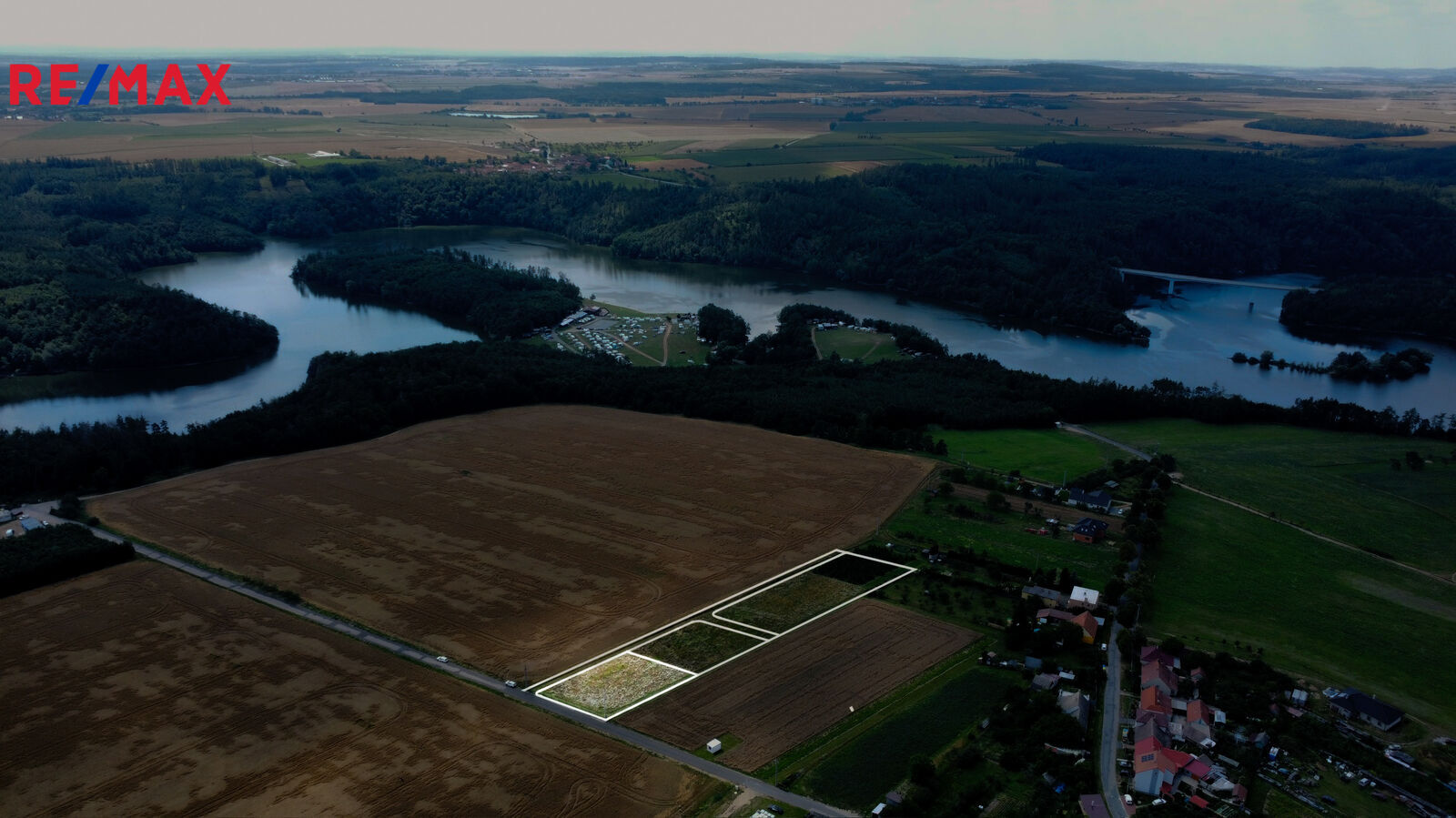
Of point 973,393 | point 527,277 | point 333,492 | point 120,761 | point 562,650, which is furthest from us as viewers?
point 527,277

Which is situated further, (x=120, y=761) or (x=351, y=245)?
(x=351, y=245)

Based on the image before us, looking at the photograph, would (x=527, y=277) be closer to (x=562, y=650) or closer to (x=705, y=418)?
(x=705, y=418)

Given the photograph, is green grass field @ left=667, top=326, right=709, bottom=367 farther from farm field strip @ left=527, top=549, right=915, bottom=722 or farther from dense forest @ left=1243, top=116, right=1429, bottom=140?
dense forest @ left=1243, top=116, right=1429, bottom=140

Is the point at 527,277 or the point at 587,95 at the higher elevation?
the point at 587,95

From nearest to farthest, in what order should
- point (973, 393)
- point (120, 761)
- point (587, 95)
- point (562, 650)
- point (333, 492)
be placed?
point (120, 761), point (562, 650), point (333, 492), point (973, 393), point (587, 95)

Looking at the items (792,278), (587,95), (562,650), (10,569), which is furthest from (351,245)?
(587,95)

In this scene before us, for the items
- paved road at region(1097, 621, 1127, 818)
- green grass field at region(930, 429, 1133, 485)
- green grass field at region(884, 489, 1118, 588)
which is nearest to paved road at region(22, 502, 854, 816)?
paved road at region(1097, 621, 1127, 818)

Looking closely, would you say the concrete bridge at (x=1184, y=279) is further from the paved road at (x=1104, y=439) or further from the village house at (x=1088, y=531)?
the village house at (x=1088, y=531)
